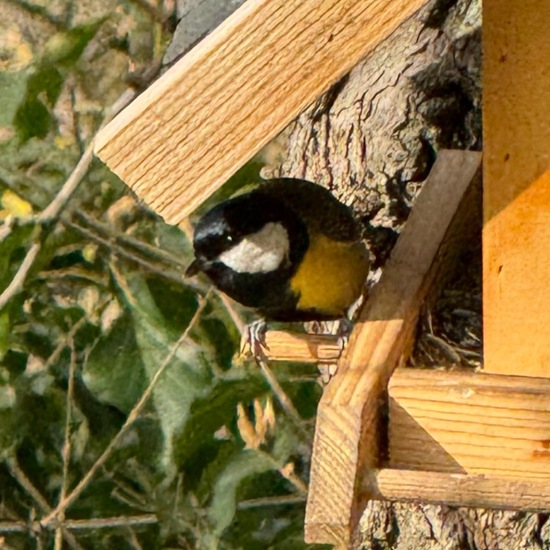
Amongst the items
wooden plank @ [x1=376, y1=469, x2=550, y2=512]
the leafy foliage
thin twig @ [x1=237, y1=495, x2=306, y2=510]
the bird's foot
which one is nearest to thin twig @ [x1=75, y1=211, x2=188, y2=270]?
the leafy foliage

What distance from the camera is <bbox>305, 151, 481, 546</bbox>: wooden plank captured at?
940 mm

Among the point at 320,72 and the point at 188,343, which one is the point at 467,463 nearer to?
the point at 320,72

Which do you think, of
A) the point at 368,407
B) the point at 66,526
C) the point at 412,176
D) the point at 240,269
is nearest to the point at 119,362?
the point at 240,269

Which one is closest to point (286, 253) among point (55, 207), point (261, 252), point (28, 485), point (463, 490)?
point (261, 252)

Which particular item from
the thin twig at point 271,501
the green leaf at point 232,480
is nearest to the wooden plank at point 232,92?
the green leaf at point 232,480

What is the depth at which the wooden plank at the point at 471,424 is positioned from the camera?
3.15ft

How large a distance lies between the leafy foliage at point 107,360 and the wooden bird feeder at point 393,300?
0.35 metres

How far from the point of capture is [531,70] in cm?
106

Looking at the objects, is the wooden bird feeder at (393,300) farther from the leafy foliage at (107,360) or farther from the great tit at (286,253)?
the leafy foliage at (107,360)

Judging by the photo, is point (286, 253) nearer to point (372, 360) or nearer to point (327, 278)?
point (327, 278)

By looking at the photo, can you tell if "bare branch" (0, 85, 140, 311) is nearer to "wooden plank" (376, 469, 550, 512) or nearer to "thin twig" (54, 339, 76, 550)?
"thin twig" (54, 339, 76, 550)

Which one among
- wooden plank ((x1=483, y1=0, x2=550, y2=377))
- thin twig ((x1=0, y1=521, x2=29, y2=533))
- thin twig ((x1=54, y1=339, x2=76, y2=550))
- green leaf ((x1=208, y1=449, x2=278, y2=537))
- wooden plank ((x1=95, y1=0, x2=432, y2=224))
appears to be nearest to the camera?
wooden plank ((x1=95, y1=0, x2=432, y2=224))

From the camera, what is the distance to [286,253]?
55.4 inches

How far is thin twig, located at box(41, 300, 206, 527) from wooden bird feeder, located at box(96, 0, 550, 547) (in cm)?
32
